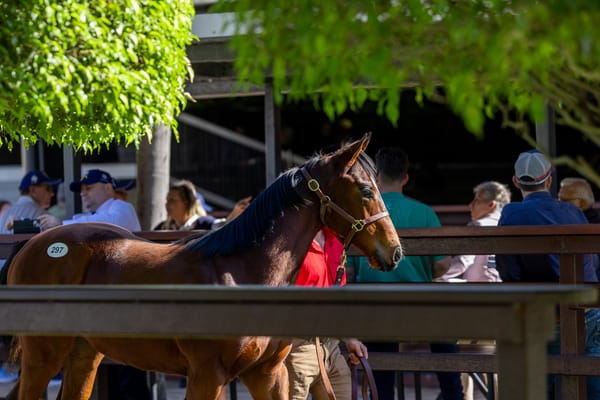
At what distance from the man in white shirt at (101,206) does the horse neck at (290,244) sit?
288 cm

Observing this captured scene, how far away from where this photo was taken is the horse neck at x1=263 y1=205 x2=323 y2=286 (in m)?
5.46

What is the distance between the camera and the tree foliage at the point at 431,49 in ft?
10.1

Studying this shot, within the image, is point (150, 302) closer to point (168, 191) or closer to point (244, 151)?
point (168, 191)

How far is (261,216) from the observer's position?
550 centimetres

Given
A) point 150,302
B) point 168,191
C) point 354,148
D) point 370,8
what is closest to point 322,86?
point 370,8

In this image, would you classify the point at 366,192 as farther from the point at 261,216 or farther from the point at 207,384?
the point at 207,384

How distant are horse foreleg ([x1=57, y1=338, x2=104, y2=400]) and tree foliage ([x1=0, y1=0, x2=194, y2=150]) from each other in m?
1.80

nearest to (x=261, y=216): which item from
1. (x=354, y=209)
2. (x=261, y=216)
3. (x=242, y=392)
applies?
(x=261, y=216)

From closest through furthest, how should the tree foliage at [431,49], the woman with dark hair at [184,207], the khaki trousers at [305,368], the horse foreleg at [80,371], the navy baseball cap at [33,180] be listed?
the tree foliage at [431,49] < the khaki trousers at [305,368] < the horse foreleg at [80,371] < the woman with dark hair at [184,207] < the navy baseball cap at [33,180]

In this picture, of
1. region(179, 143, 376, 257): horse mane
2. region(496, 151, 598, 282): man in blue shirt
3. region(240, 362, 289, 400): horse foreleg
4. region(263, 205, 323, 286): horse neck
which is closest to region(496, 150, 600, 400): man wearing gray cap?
region(496, 151, 598, 282): man in blue shirt

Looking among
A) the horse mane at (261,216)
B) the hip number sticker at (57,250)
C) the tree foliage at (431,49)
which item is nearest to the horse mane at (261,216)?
the horse mane at (261,216)

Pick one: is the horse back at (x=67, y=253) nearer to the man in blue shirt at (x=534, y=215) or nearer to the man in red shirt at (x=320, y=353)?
the man in red shirt at (x=320, y=353)

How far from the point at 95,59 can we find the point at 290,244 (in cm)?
157

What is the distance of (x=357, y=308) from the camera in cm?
366
